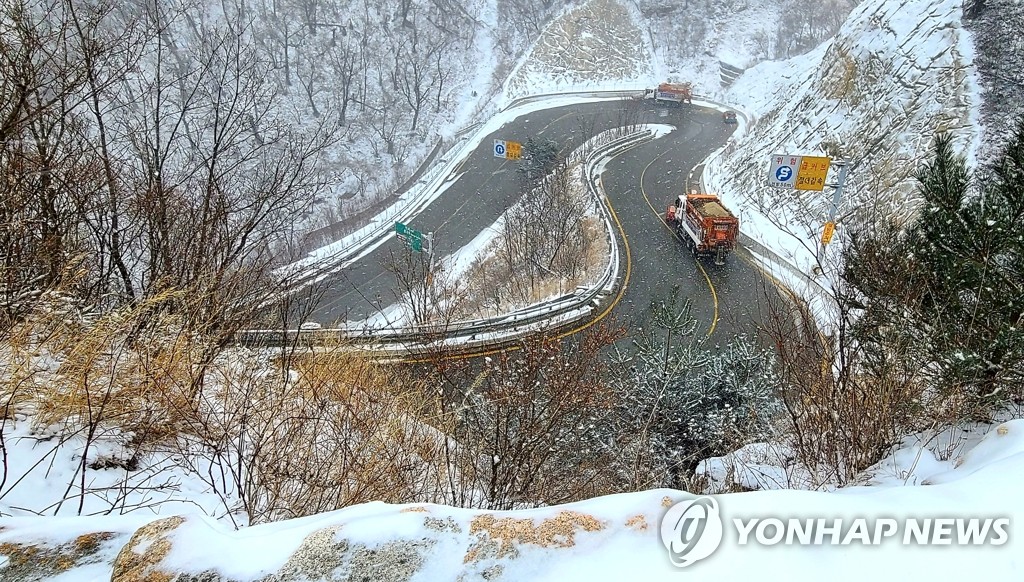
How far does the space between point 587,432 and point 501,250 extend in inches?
728

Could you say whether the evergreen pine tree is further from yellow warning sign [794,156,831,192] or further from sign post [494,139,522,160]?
sign post [494,139,522,160]

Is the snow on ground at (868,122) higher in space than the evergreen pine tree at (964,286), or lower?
higher

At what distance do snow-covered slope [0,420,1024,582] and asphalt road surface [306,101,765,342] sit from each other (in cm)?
831

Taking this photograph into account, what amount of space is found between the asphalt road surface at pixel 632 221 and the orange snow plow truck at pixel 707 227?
575mm

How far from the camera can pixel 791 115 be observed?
2919 centimetres

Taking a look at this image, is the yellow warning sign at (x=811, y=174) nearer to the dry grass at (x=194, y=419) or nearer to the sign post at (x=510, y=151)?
the sign post at (x=510, y=151)

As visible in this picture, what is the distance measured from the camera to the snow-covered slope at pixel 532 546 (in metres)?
2.45

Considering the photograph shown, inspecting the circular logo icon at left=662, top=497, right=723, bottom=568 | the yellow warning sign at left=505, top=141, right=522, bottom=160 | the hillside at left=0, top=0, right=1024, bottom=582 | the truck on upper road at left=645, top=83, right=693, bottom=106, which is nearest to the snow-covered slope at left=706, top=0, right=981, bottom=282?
the yellow warning sign at left=505, top=141, right=522, bottom=160

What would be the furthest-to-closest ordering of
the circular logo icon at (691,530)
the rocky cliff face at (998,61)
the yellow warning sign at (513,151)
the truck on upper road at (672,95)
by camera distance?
the truck on upper road at (672,95), the yellow warning sign at (513,151), the rocky cliff face at (998,61), the circular logo icon at (691,530)

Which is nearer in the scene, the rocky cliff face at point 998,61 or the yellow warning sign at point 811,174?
the yellow warning sign at point 811,174

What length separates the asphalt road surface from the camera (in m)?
18.2

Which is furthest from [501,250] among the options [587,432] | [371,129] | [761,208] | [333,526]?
[371,129]

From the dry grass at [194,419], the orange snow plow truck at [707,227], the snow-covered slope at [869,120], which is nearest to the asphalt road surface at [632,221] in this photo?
the orange snow plow truck at [707,227]

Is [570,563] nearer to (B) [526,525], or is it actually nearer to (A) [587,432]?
(B) [526,525]
